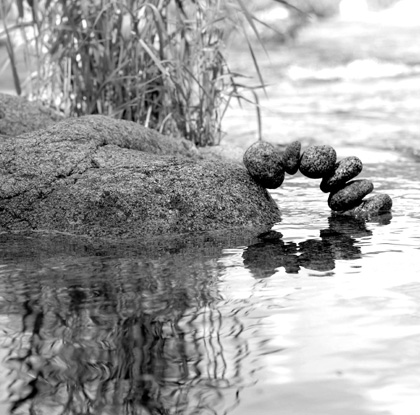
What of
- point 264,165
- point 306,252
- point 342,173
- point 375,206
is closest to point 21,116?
point 264,165

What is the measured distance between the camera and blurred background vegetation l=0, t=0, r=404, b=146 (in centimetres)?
594

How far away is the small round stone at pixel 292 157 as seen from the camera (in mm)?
5043

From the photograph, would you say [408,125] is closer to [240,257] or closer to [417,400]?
[240,257]

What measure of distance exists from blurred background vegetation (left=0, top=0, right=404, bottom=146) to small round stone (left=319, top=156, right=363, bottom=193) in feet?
2.91

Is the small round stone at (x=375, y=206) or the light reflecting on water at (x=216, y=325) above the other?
the small round stone at (x=375, y=206)

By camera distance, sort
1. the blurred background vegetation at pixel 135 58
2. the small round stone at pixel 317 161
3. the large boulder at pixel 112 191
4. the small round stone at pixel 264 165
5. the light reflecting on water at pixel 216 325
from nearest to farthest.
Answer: the light reflecting on water at pixel 216 325
the large boulder at pixel 112 191
the small round stone at pixel 264 165
the small round stone at pixel 317 161
the blurred background vegetation at pixel 135 58

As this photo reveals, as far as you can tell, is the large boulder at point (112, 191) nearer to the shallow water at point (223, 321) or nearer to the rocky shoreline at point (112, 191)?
the rocky shoreline at point (112, 191)

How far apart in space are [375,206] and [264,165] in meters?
0.65

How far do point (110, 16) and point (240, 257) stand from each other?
2363mm

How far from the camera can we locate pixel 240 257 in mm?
4152

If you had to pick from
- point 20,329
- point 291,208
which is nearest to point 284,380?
point 20,329

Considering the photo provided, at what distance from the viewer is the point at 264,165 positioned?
495 centimetres

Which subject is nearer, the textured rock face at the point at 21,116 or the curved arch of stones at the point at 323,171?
the curved arch of stones at the point at 323,171

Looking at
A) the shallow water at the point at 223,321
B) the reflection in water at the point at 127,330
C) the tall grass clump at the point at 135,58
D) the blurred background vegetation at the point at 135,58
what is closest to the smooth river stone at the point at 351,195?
the shallow water at the point at 223,321
